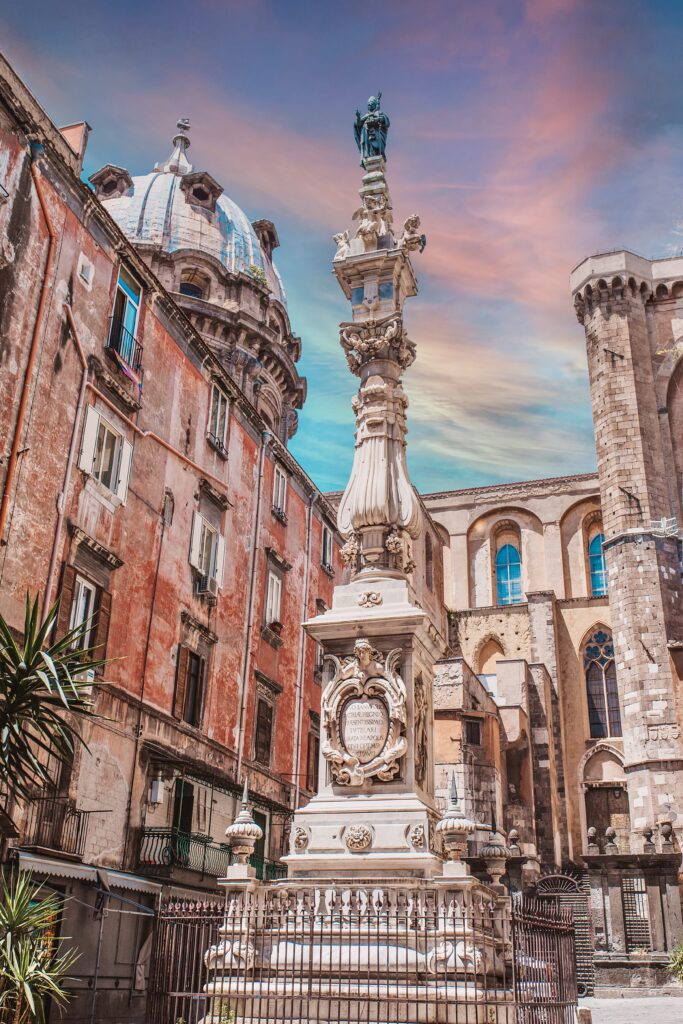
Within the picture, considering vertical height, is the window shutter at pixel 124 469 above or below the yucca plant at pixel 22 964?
above

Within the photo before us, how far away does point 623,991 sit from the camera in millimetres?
18719

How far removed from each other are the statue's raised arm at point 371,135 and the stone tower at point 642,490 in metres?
25.8

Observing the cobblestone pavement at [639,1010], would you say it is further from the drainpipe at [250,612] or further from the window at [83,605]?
the window at [83,605]

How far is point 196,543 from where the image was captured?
2298 cm

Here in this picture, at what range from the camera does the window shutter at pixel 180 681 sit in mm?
20859

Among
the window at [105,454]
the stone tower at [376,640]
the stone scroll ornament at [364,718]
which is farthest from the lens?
the window at [105,454]

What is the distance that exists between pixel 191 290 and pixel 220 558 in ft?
61.8

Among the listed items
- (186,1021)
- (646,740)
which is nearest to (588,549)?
(646,740)

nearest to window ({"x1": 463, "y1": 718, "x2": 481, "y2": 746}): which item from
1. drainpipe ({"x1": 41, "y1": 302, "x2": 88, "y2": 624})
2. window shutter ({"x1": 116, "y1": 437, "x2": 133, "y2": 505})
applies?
window shutter ({"x1": 116, "y1": 437, "x2": 133, "y2": 505})

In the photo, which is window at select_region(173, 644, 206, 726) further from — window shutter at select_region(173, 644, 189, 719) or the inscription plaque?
the inscription plaque

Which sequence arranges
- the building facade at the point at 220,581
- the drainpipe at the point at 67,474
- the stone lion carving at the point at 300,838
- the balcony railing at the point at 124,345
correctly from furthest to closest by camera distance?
the balcony railing at the point at 124,345 → the building facade at the point at 220,581 → the drainpipe at the point at 67,474 → the stone lion carving at the point at 300,838

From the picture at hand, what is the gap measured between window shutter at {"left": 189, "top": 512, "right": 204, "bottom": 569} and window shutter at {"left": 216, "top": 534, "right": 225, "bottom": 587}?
2.70 feet

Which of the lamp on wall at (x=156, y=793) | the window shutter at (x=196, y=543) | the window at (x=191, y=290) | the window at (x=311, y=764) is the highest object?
the window at (x=191, y=290)

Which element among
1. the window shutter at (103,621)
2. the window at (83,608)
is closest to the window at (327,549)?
the window shutter at (103,621)
